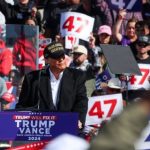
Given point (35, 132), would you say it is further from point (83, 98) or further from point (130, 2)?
point (130, 2)

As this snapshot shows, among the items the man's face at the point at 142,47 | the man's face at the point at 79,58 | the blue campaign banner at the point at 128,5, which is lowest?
the man's face at the point at 79,58

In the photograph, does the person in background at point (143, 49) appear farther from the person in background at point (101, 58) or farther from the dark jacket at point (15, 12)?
the dark jacket at point (15, 12)

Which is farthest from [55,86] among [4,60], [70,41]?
[70,41]

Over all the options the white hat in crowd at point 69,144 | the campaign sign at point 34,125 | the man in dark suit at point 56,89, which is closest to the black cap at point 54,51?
the man in dark suit at point 56,89

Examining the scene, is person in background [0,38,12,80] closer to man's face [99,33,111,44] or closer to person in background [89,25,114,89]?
person in background [89,25,114,89]

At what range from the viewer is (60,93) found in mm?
7668

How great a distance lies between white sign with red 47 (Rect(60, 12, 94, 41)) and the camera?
39.2 feet

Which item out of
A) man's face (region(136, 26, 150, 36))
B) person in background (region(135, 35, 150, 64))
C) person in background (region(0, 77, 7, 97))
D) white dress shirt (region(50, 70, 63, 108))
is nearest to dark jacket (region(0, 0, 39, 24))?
man's face (region(136, 26, 150, 36))

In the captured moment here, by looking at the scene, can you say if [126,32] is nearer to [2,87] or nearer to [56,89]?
[2,87]

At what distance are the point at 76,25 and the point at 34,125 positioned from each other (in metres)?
5.19

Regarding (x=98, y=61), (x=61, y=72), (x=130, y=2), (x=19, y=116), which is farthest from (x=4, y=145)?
(x=130, y=2)

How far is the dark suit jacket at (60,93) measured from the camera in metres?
7.65

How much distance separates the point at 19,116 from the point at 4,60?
3.47 m

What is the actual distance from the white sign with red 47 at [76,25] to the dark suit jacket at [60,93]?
4113 millimetres
